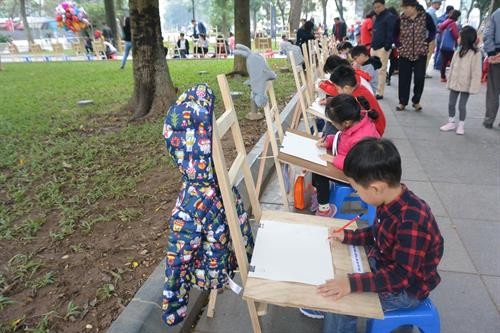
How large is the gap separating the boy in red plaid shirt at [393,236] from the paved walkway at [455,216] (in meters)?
0.68

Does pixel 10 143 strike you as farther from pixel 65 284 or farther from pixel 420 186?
pixel 420 186

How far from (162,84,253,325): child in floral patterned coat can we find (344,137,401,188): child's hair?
23.1 inches

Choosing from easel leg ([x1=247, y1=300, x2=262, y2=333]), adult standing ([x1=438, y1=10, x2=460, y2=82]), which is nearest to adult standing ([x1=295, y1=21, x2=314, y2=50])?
adult standing ([x1=438, y1=10, x2=460, y2=82])

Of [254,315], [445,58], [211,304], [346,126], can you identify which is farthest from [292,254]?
[445,58]

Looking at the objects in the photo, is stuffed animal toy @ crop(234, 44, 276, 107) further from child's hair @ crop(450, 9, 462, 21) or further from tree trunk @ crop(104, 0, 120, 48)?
tree trunk @ crop(104, 0, 120, 48)

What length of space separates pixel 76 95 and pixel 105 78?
280 centimetres

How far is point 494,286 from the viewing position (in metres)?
2.22

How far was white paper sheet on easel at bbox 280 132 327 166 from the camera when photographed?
8.94 feet

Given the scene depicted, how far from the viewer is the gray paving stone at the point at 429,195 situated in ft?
10.2

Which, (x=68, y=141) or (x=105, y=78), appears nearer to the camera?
(x=68, y=141)

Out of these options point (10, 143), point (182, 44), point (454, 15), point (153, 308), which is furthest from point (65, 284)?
point (182, 44)

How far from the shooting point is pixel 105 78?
10930mm

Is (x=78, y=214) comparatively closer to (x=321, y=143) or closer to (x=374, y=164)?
(x=321, y=143)

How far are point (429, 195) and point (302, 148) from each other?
139cm
